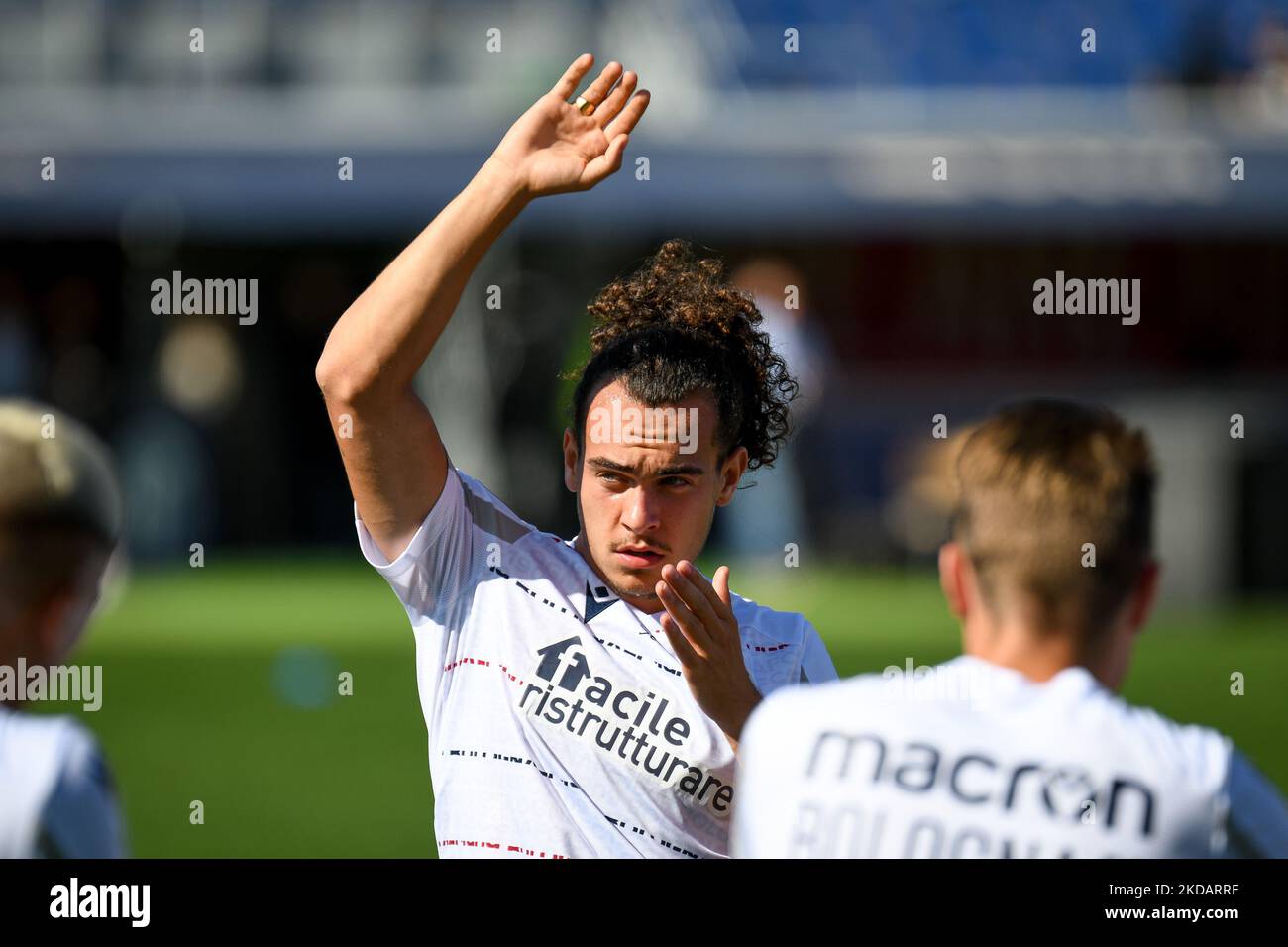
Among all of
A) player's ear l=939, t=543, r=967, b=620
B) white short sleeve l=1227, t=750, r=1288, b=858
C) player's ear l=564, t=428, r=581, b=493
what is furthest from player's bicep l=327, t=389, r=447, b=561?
white short sleeve l=1227, t=750, r=1288, b=858

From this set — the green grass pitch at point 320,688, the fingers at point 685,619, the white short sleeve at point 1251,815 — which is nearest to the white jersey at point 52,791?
the fingers at point 685,619

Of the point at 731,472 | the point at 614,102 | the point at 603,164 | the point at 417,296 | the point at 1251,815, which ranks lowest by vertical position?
the point at 1251,815

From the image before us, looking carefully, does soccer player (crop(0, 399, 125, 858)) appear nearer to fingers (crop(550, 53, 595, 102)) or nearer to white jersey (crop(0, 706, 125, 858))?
white jersey (crop(0, 706, 125, 858))

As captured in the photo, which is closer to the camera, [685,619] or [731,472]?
[685,619]

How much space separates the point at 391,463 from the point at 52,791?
36.9 inches

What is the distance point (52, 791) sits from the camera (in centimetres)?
196

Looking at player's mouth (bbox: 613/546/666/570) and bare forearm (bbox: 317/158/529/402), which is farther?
player's mouth (bbox: 613/546/666/570)

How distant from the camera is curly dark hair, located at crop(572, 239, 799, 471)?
2.92 m

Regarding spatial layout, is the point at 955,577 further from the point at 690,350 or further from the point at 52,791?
→ the point at 52,791

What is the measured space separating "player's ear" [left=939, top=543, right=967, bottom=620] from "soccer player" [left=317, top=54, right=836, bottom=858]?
1.39 feet

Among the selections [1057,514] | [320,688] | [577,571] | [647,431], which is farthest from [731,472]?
[320,688]

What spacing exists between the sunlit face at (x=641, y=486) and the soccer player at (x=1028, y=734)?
2.21 feet

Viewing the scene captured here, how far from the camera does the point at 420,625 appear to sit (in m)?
2.92
